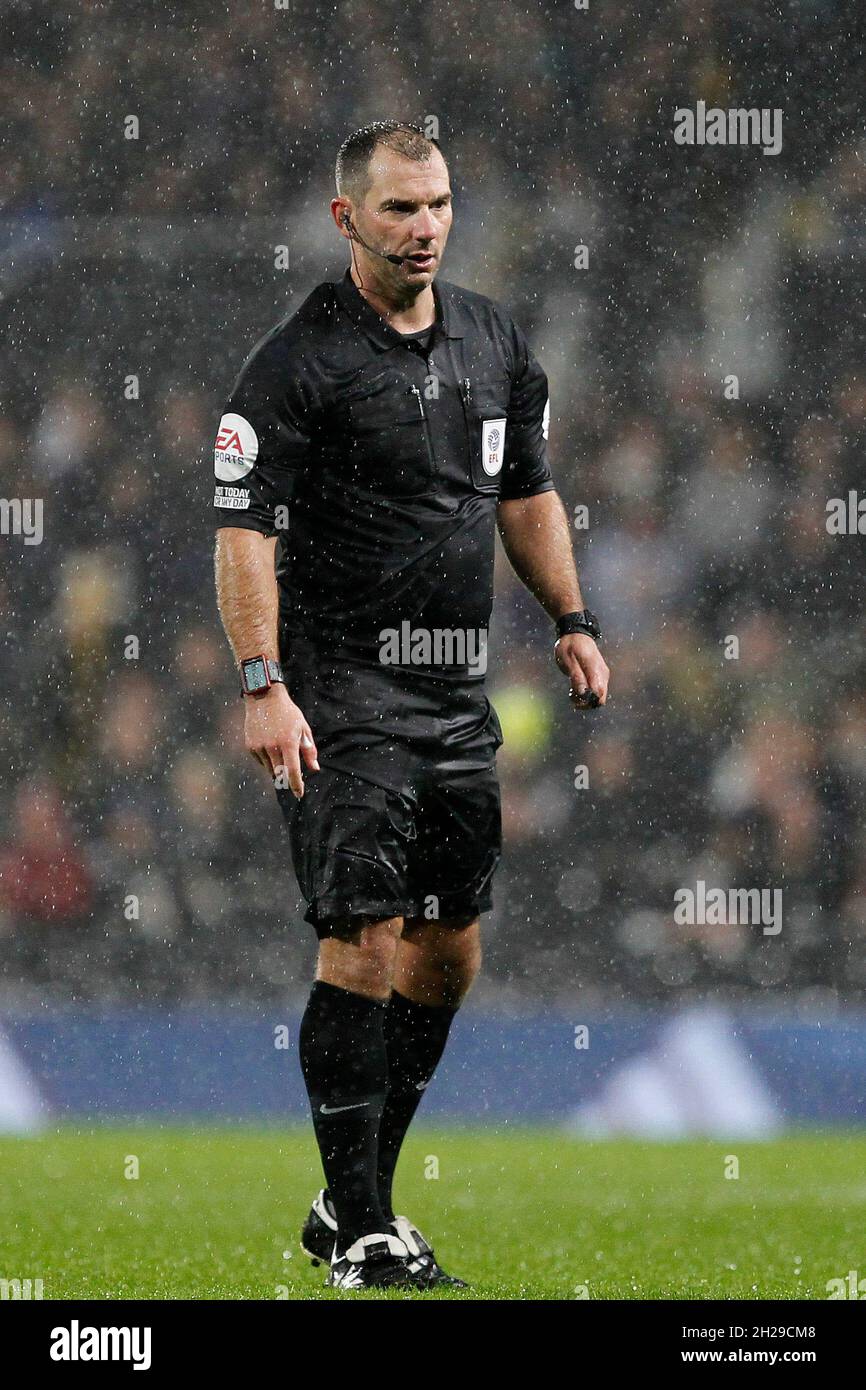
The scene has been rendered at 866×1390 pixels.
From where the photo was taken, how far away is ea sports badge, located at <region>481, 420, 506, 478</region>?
161 inches

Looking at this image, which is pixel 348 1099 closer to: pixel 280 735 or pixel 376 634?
pixel 280 735

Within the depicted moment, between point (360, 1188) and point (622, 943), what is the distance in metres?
3.96

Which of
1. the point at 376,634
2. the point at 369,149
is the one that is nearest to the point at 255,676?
the point at 376,634

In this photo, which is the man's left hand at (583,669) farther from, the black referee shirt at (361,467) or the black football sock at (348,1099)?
the black football sock at (348,1099)

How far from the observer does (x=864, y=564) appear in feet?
26.7

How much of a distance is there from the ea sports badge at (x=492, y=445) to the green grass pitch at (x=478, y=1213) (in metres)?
1.55

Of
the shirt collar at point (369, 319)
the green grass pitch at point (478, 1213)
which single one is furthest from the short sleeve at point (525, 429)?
the green grass pitch at point (478, 1213)

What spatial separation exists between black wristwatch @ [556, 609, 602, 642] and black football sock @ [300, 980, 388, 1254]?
2.91 ft

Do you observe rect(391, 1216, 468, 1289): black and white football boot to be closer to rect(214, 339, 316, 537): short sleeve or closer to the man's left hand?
the man's left hand

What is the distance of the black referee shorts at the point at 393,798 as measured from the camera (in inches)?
151

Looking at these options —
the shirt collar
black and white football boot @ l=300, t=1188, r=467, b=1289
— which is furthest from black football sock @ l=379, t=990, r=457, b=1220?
the shirt collar
